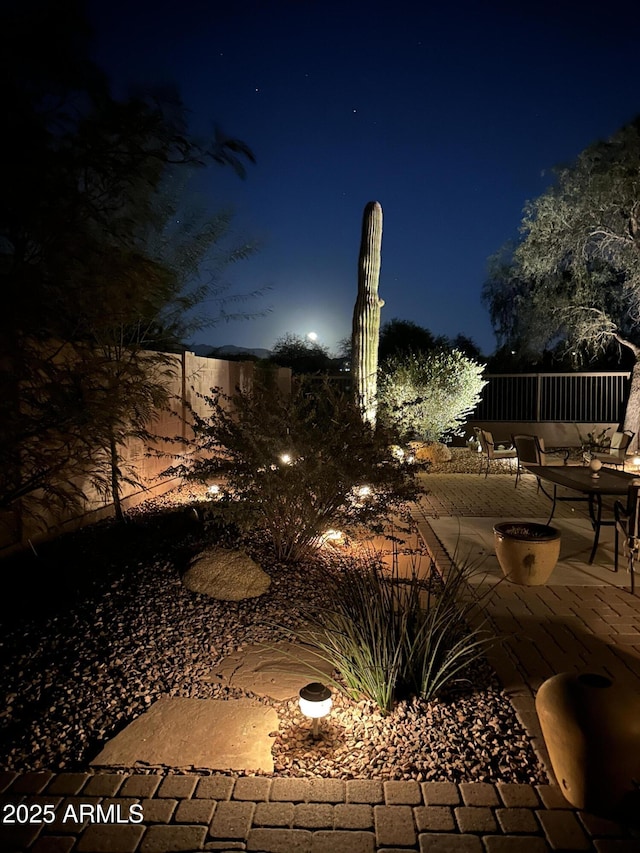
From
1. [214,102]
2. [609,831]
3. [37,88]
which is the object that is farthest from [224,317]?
[609,831]

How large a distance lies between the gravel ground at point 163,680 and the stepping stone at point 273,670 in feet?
0.30

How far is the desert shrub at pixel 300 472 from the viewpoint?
481 cm

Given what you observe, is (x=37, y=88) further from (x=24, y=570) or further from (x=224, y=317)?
(x=224, y=317)

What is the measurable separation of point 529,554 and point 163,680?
9.33 feet

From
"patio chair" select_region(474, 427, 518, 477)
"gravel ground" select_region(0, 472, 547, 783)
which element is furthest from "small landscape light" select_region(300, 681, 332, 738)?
"patio chair" select_region(474, 427, 518, 477)

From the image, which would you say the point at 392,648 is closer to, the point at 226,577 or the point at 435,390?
the point at 226,577

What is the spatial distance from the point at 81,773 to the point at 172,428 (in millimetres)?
7008

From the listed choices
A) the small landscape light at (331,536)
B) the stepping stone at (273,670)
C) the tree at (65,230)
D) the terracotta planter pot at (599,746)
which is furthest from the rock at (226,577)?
the terracotta planter pot at (599,746)

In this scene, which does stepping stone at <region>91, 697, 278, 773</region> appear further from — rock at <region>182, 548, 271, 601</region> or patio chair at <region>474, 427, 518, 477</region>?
patio chair at <region>474, 427, 518, 477</region>

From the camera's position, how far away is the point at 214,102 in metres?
6.25

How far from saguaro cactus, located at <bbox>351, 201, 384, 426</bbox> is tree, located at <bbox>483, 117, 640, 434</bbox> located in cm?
520

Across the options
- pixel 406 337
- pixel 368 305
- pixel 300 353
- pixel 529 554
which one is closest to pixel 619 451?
pixel 368 305

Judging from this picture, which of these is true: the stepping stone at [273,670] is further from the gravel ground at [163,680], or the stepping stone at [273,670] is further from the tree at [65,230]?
the tree at [65,230]

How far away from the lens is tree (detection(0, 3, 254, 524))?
3.92 meters
